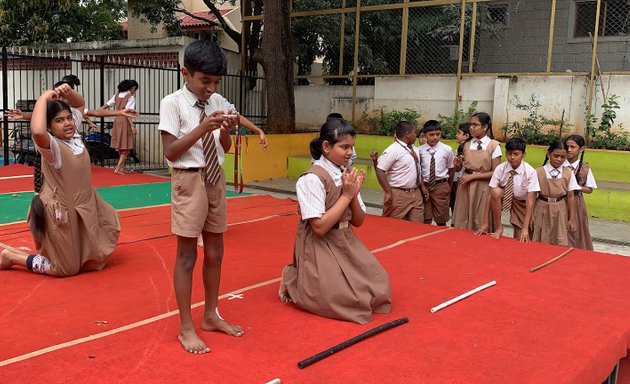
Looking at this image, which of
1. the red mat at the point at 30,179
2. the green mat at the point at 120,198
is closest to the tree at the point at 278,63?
the red mat at the point at 30,179

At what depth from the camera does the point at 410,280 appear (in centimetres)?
448

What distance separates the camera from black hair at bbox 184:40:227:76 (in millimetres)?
2938

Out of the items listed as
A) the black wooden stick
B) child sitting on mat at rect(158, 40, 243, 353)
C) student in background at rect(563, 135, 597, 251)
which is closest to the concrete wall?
student in background at rect(563, 135, 597, 251)

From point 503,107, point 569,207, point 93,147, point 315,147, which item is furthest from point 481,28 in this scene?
point 315,147

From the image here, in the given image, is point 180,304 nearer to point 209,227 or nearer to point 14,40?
point 209,227

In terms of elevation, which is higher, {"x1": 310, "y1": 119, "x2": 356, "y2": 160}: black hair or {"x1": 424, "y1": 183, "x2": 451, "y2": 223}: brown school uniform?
{"x1": 310, "y1": 119, "x2": 356, "y2": 160}: black hair

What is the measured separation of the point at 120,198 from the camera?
26.0ft

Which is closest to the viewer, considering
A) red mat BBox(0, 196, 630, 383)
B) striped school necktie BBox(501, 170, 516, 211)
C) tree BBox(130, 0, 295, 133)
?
red mat BBox(0, 196, 630, 383)

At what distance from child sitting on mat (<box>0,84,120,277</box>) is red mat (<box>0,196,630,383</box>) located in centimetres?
12

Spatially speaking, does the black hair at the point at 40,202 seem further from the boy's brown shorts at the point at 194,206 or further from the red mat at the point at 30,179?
the red mat at the point at 30,179

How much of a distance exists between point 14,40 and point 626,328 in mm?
18789

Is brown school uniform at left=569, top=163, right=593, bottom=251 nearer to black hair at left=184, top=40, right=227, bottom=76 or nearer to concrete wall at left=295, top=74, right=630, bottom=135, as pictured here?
black hair at left=184, top=40, right=227, bottom=76

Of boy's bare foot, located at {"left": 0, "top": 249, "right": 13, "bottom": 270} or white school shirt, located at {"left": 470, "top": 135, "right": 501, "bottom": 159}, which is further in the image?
white school shirt, located at {"left": 470, "top": 135, "right": 501, "bottom": 159}

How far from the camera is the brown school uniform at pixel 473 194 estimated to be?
620 cm
